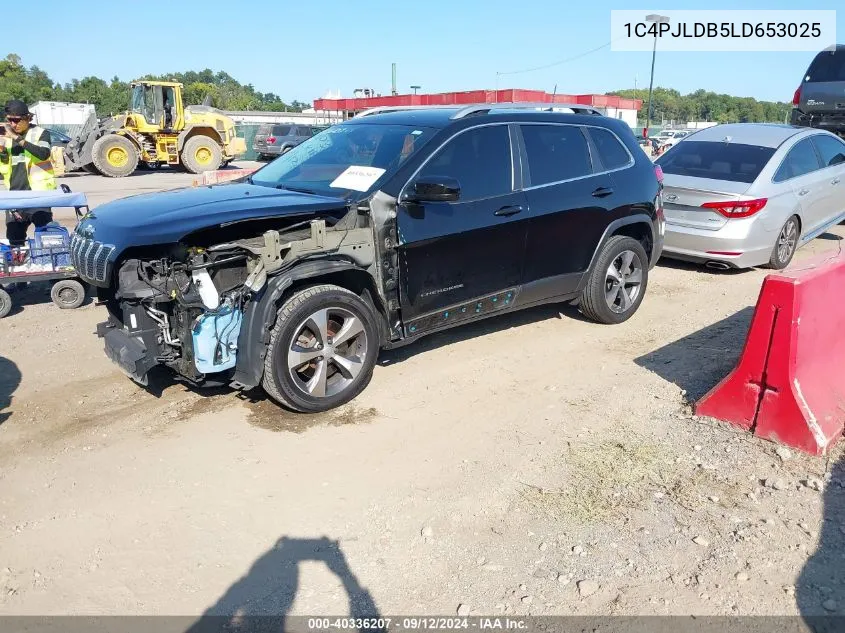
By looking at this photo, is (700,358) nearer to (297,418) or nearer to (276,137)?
(297,418)

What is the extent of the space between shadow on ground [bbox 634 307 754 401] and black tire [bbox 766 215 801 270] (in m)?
2.49

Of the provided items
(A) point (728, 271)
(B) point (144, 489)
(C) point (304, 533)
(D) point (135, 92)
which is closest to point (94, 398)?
(B) point (144, 489)

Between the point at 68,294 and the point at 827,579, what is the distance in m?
6.95

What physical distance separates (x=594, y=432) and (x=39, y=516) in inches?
125

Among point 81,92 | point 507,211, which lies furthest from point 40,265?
point 81,92

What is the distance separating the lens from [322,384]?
4.53 m

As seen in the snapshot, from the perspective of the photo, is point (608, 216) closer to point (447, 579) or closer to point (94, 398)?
point (447, 579)

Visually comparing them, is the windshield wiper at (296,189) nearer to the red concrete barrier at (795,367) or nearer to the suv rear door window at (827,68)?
the red concrete barrier at (795,367)

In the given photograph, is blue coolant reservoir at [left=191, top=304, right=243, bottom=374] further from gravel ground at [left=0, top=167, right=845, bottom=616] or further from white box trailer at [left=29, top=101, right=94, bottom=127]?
white box trailer at [left=29, top=101, right=94, bottom=127]

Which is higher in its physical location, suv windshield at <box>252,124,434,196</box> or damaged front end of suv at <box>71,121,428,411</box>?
suv windshield at <box>252,124,434,196</box>

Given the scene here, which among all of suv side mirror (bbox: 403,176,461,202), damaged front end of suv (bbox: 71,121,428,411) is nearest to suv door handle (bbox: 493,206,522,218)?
suv side mirror (bbox: 403,176,461,202)

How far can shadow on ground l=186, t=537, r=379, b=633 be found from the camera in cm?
279

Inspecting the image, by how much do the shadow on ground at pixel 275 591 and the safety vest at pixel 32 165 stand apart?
6349mm

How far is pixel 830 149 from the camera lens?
9.59 metres
